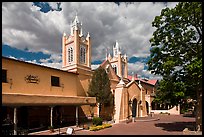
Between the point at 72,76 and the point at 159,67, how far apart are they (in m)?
13.1

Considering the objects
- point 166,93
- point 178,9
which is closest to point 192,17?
point 178,9

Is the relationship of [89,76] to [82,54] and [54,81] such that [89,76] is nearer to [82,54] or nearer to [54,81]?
[82,54]

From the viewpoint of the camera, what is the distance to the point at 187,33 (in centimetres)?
1753

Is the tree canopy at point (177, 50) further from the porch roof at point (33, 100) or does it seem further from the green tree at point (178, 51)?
the porch roof at point (33, 100)

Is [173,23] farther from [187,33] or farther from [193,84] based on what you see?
[193,84]

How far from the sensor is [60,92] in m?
25.3

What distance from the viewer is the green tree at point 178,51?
657 inches

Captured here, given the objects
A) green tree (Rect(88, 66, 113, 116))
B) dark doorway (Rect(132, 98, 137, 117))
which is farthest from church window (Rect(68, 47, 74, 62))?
dark doorway (Rect(132, 98, 137, 117))

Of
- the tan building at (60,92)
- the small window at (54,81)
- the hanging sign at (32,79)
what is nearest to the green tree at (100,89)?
the tan building at (60,92)

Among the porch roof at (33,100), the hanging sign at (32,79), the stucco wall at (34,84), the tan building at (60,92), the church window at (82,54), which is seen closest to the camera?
the porch roof at (33,100)

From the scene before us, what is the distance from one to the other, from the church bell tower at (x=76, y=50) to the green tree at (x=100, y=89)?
19.4 ft

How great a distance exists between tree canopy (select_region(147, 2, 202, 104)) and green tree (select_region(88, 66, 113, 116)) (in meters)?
10.8

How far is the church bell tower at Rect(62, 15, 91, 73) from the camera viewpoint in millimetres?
35188

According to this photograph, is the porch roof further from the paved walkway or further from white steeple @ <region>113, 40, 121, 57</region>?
white steeple @ <region>113, 40, 121, 57</region>
